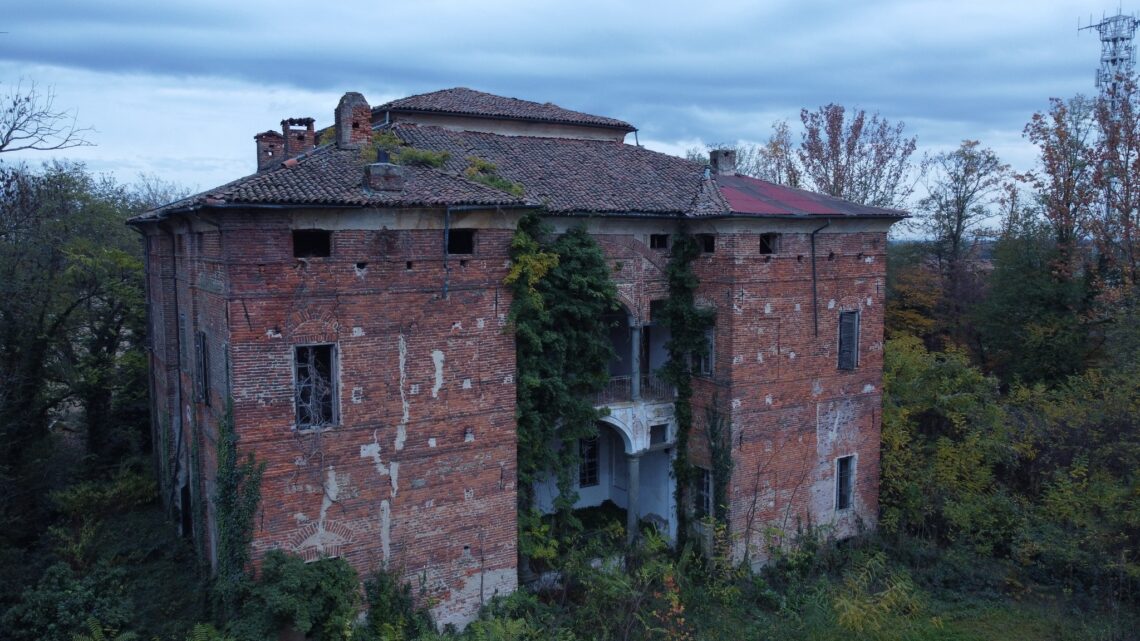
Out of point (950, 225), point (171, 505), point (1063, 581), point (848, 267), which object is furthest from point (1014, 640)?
point (950, 225)

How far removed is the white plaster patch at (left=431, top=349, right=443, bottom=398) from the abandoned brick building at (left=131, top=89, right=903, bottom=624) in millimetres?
27

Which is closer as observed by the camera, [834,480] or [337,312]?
[337,312]

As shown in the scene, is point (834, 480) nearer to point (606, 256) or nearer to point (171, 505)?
point (606, 256)

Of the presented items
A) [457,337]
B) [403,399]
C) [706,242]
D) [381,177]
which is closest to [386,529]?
[403,399]

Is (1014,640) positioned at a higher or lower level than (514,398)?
lower

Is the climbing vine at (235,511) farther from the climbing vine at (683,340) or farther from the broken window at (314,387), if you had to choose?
the climbing vine at (683,340)

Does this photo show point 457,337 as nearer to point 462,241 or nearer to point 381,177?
point 462,241

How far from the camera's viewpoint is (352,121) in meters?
15.1

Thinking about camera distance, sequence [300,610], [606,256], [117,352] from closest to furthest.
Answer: [300,610]
[606,256]
[117,352]

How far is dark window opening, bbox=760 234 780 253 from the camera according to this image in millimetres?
17484

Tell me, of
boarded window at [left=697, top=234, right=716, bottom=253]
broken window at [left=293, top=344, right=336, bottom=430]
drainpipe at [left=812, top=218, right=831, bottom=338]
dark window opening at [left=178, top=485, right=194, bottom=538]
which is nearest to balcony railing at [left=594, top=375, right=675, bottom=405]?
boarded window at [left=697, top=234, right=716, bottom=253]

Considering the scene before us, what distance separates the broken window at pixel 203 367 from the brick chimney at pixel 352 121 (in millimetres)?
4560

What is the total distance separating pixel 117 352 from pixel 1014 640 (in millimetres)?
27645

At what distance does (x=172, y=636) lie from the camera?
42.7ft
